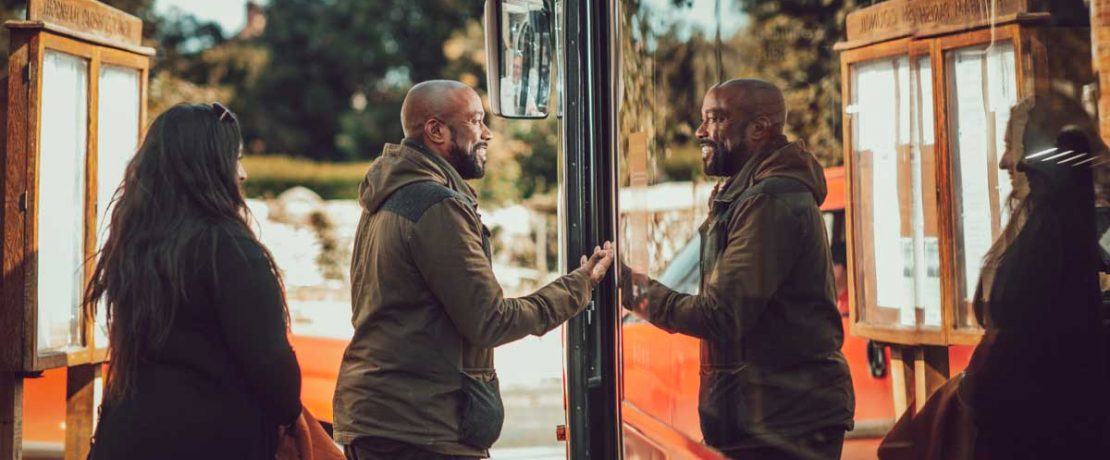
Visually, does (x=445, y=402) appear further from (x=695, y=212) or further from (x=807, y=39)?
(x=807, y=39)

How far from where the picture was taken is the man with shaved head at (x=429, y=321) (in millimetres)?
3088

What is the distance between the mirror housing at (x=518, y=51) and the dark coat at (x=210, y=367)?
0.86m

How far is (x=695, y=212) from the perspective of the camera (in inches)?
109

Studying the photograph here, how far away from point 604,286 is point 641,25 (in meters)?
0.69

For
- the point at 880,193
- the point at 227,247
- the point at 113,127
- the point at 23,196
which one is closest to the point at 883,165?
the point at 880,193

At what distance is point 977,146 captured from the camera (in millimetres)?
1984

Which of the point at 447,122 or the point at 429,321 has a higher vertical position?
the point at 447,122

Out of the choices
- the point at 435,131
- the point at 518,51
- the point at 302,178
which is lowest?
the point at 435,131

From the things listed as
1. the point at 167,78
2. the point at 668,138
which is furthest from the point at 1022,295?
the point at 167,78

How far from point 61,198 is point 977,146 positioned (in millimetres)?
3845

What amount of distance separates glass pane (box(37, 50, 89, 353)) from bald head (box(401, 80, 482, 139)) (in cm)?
193

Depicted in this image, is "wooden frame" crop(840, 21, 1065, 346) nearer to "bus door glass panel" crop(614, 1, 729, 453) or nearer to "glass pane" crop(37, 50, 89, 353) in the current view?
"bus door glass panel" crop(614, 1, 729, 453)

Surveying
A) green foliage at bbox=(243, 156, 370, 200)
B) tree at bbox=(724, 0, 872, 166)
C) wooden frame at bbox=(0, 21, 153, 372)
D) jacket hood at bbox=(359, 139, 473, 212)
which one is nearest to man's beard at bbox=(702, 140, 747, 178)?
tree at bbox=(724, 0, 872, 166)

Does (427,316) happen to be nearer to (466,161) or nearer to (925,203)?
(466,161)
